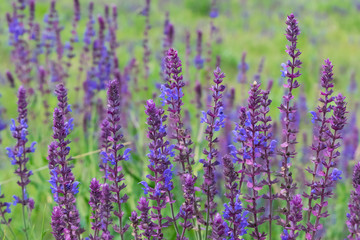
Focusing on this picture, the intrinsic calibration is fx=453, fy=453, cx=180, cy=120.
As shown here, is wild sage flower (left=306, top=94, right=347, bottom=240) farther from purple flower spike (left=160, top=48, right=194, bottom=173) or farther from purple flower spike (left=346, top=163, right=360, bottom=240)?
purple flower spike (left=160, top=48, right=194, bottom=173)

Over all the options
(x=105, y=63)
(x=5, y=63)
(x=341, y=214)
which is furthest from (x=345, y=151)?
(x=5, y=63)

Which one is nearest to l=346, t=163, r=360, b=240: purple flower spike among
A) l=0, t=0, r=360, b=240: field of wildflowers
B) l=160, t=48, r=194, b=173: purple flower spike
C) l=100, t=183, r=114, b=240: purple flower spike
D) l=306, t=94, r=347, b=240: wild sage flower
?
l=0, t=0, r=360, b=240: field of wildflowers

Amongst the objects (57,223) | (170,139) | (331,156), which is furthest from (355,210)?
(170,139)

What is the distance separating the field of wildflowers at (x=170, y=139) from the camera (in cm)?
179

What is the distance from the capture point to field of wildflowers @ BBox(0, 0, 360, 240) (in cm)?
179

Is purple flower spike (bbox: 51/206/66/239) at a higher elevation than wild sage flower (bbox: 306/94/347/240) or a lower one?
lower

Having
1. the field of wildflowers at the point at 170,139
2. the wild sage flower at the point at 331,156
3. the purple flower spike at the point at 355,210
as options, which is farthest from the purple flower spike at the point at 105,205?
the purple flower spike at the point at 355,210

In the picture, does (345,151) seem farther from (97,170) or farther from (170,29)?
(97,170)

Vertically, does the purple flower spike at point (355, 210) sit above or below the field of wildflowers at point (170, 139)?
below

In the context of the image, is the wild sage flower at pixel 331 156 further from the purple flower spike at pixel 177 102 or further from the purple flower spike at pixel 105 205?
the purple flower spike at pixel 105 205

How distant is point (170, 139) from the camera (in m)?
3.90

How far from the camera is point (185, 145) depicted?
1895 mm

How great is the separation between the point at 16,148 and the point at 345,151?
3551 mm

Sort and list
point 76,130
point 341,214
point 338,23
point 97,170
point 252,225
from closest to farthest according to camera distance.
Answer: point 252,225
point 97,170
point 341,214
point 76,130
point 338,23
